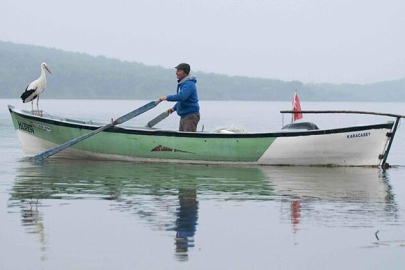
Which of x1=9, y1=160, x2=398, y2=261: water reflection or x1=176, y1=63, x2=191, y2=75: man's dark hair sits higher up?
x1=176, y1=63, x2=191, y2=75: man's dark hair

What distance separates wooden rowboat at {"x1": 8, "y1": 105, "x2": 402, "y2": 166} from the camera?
770 inches

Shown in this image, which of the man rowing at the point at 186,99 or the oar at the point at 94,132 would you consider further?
the oar at the point at 94,132

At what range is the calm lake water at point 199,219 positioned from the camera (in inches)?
381

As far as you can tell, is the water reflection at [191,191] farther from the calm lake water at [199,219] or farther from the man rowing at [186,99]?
the man rowing at [186,99]

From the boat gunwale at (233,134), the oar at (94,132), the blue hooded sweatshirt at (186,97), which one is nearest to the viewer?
the boat gunwale at (233,134)

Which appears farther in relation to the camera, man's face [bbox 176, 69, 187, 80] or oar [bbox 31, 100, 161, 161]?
oar [bbox 31, 100, 161, 161]

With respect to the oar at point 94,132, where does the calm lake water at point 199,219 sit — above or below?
below

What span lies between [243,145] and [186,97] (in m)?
1.60

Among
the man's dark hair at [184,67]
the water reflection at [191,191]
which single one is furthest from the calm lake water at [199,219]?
the man's dark hair at [184,67]

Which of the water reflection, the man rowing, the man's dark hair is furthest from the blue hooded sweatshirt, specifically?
the water reflection

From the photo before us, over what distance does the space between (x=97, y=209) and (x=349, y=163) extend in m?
8.39

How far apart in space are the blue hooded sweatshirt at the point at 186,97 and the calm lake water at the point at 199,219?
1.39 meters

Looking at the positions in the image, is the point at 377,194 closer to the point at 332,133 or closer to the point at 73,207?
the point at 332,133

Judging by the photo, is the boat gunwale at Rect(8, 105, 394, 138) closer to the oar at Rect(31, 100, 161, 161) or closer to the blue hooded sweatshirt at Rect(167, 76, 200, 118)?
the oar at Rect(31, 100, 161, 161)
